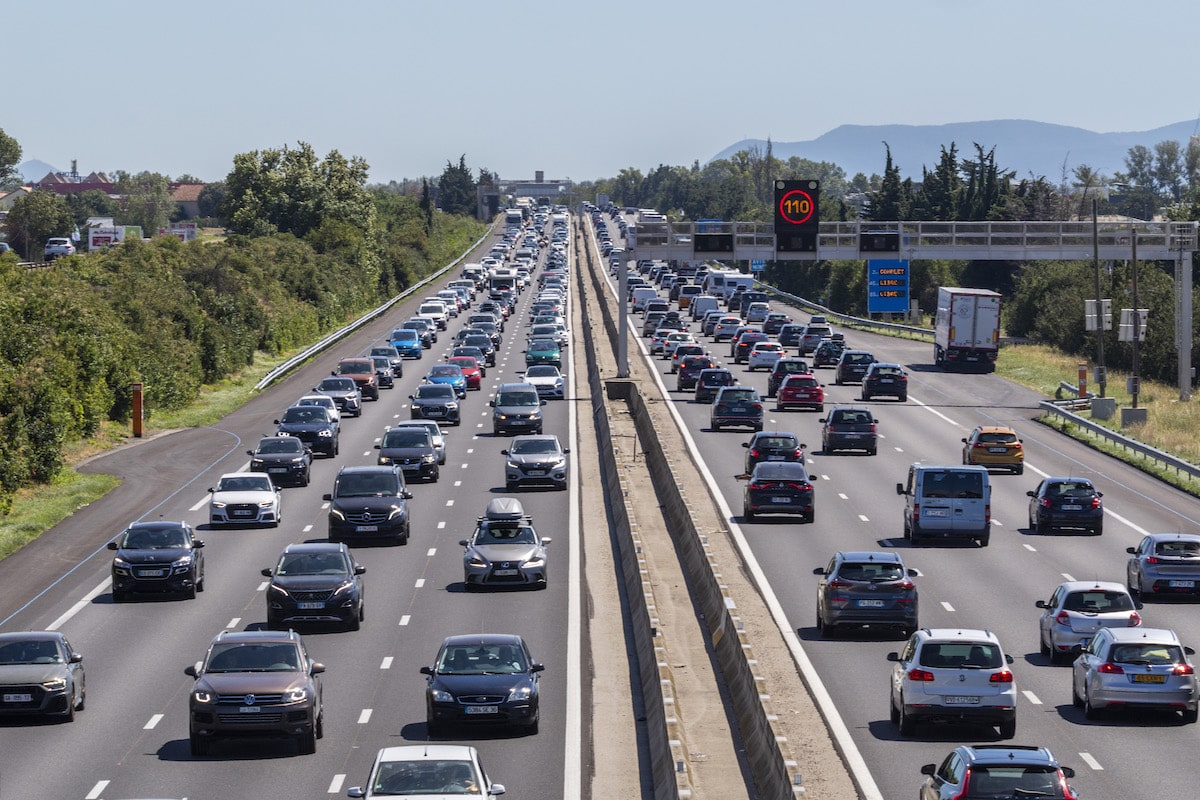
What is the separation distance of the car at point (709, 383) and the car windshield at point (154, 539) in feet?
129

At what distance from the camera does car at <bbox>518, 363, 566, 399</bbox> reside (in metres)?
74.0

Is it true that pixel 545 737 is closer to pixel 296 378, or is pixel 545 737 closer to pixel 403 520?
pixel 403 520

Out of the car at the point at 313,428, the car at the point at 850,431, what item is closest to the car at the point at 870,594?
the car at the point at 850,431

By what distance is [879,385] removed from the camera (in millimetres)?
72500

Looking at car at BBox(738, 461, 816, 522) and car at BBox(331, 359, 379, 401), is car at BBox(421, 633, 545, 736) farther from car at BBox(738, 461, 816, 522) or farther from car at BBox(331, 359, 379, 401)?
car at BBox(331, 359, 379, 401)

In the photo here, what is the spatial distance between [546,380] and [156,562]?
3976cm

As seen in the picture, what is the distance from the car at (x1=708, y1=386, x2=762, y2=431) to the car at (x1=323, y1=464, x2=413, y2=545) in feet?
75.6

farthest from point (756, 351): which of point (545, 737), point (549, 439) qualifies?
point (545, 737)

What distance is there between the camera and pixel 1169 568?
34.9 m

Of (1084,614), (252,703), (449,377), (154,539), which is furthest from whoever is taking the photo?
(449,377)

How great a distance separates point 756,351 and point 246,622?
5678cm

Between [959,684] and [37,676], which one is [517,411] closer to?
[37,676]

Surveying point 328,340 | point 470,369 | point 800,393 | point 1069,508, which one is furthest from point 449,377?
point 1069,508

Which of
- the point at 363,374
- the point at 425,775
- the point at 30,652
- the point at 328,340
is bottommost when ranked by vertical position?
the point at 328,340
